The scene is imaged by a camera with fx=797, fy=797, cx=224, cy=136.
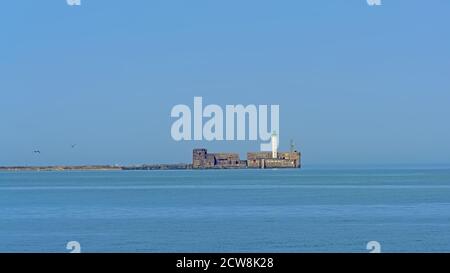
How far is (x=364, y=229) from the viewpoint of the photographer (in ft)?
123

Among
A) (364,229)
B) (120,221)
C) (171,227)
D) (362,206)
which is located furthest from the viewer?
(362,206)

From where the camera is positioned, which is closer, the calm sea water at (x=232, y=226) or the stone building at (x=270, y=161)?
the calm sea water at (x=232, y=226)

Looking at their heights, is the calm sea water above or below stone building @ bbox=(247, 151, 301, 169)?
below

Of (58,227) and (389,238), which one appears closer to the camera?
(389,238)

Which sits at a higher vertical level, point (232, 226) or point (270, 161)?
point (270, 161)

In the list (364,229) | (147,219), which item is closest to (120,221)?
(147,219)

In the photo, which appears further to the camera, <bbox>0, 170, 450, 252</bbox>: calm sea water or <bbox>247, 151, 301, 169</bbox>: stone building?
<bbox>247, 151, 301, 169</bbox>: stone building

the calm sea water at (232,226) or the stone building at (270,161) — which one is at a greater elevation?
the stone building at (270,161)

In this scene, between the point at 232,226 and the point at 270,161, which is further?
the point at 270,161
